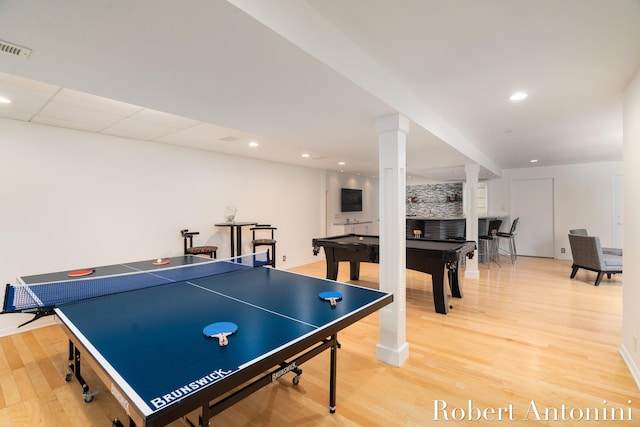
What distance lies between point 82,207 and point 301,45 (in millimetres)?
3892

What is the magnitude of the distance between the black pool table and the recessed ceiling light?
1.72 metres

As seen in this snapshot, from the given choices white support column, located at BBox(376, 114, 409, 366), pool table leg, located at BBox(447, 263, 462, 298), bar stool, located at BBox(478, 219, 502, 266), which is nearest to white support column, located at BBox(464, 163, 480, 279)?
bar stool, located at BBox(478, 219, 502, 266)

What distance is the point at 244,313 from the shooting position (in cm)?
161

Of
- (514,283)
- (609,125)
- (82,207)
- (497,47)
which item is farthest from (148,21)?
(514,283)

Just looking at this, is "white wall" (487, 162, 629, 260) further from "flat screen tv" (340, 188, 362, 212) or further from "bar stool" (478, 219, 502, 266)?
"flat screen tv" (340, 188, 362, 212)

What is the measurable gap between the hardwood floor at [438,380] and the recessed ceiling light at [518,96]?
7.80 feet

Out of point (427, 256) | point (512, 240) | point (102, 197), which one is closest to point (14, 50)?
point (102, 197)

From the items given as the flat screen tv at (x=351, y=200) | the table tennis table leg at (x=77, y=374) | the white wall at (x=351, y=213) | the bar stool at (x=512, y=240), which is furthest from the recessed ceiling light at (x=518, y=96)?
the flat screen tv at (x=351, y=200)

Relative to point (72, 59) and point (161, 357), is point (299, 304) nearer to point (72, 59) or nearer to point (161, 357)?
point (161, 357)

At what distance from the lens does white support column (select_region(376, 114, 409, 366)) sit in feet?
8.41

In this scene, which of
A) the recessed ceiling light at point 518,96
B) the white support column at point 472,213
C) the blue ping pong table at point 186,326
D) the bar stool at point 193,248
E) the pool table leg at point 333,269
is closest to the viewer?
the blue ping pong table at point 186,326

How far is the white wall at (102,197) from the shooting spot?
3.40 m

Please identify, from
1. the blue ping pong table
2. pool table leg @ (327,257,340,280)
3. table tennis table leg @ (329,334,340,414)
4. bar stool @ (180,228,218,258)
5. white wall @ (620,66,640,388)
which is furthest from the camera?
pool table leg @ (327,257,340,280)

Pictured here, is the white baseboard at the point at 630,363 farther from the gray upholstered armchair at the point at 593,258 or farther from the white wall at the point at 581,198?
the white wall at the point at 581,198
